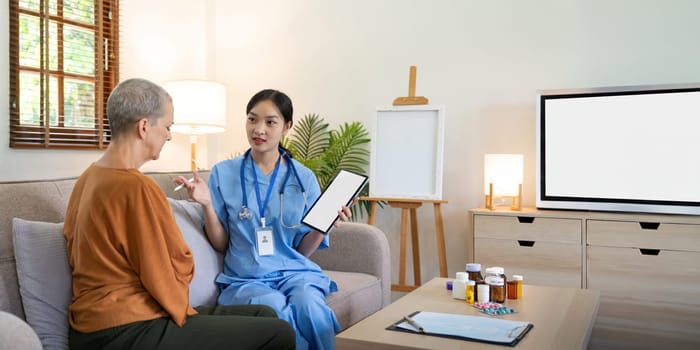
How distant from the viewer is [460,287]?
2221mm

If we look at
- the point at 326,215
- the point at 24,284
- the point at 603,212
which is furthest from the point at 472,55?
the point at 24,284

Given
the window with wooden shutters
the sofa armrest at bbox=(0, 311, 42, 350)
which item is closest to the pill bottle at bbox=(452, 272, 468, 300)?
the sofa armrest at bbox=(0, 311, 42, 350)

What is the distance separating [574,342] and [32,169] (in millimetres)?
2896

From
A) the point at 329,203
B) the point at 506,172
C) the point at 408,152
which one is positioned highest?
the point at 408,152

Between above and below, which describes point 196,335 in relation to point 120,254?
below

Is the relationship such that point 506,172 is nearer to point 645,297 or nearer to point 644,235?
point 644,235

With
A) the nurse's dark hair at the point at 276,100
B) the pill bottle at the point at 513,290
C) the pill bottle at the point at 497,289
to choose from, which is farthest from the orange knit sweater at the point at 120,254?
the pill bottle at the point at 513,290

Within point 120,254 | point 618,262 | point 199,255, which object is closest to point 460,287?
point 199,255

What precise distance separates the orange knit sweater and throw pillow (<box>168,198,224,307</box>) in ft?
1.72

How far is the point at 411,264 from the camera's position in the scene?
4.10 m

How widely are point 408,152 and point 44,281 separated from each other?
231 centimetres

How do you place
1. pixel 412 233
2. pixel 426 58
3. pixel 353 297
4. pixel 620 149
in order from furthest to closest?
pixel 426 58 → pixel 412 233 → pixel 620 149 → pixel 353 297

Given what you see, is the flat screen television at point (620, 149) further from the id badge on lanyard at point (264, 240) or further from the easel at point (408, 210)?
the id badge on lanyard at point (264, 240)

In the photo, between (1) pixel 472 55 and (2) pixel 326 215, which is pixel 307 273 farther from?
(1) pixel 472 55
